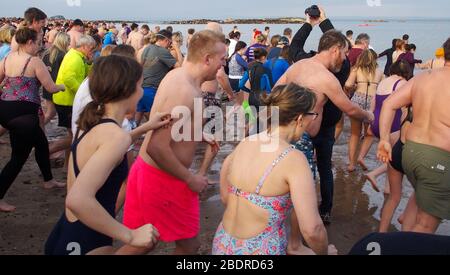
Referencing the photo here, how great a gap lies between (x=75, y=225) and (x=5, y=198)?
11.4 feet

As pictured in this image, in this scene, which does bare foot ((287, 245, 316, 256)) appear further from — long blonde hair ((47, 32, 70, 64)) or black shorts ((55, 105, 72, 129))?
long blonde hair ((47, 32, 70, 64))

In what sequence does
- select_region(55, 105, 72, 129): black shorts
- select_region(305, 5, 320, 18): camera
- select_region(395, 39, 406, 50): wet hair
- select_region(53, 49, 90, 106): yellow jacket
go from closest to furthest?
select_region(305, 5, 320, 18): camera → select_region(53, 49, 90, 106): yellow jacket → select_region(55, 105, 72, 129): black shorts → select_region(395, 39, 406, 50): wet hair

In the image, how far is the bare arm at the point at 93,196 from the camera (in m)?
2.06

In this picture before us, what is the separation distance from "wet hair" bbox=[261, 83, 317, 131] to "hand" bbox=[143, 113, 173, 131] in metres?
0.71

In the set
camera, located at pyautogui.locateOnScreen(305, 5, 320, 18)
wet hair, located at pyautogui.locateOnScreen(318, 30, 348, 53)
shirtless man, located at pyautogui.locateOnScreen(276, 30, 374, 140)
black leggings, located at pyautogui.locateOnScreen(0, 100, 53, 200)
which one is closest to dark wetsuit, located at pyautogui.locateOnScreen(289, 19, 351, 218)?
shirtless man, located at pyautogui.locateOnScreen(276, 30, 374, 140)

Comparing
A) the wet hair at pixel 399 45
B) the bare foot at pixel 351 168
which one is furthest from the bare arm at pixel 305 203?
the wet hair at pixel 399 45

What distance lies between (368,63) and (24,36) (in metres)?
5.06

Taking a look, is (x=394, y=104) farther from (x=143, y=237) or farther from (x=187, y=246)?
(x=143, y=237)

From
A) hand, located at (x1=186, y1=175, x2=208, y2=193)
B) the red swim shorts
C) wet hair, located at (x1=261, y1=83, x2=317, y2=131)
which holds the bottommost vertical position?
the red swim shorts

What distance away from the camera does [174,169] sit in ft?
9.82

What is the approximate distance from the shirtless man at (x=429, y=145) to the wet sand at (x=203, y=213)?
1.02 m

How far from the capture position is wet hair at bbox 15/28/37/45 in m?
4.90

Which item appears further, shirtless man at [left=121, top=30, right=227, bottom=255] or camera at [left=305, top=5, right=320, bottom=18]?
camera at [left=305, top=5, right=320, bottom=18]

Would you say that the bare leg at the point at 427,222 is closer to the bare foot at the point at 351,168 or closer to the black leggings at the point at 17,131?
the bare foot at the point at 351,168
